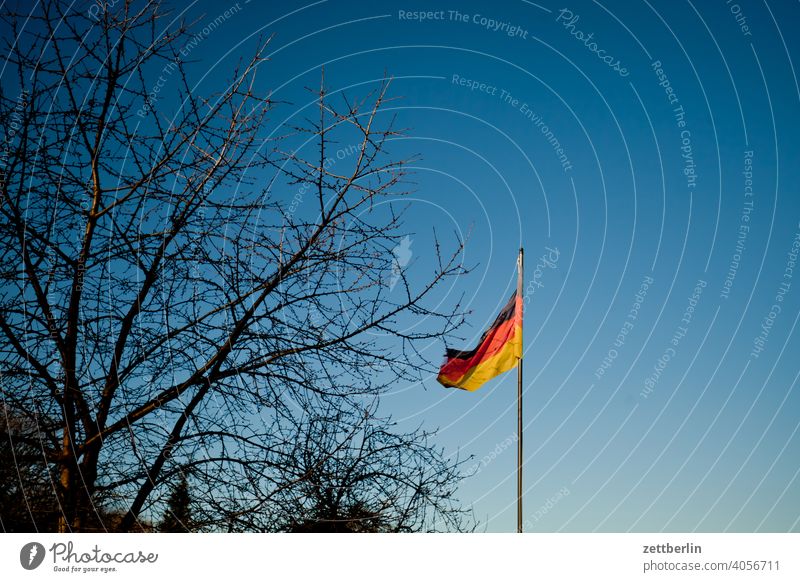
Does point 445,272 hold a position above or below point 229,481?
above

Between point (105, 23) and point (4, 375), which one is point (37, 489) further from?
point (105, 23)

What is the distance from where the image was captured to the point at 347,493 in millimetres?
5652

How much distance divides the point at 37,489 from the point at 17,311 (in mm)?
1184

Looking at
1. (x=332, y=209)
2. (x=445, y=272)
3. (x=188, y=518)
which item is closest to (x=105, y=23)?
(x=332, y=209)

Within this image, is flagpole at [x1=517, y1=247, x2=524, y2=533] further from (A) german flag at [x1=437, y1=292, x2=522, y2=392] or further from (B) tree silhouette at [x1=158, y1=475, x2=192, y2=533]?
(B) tree silhouette at [x1=158, y1=475, x2=192, y2=533]
